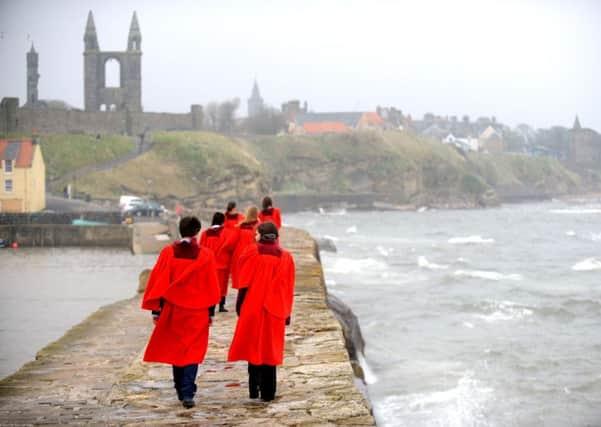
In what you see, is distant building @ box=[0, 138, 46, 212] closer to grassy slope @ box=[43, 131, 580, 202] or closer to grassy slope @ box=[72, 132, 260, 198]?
grassy slope @ box=[43, 131, 580, 202]

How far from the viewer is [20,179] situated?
163 feet

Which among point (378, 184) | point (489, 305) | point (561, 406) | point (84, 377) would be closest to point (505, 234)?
point (489, 305)

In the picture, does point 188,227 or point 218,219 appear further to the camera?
point 218,219

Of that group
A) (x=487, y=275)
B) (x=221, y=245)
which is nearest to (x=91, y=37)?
(x=487, y=275)

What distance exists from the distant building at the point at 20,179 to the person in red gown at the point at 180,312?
4139 cm

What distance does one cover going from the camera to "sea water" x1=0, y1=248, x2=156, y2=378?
54.4ft

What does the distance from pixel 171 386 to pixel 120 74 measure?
10681 centimetres

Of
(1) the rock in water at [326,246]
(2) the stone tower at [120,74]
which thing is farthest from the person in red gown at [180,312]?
(2) the stone tower at [120,74]

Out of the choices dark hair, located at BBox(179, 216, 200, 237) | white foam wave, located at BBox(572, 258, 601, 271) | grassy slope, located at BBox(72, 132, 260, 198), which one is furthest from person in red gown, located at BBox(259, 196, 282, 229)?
grassy slope, located at BBox(72, 132, 260, 198)

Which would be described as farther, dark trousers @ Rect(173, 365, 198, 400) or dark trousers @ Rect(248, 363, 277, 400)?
dark trousers @ Rect(248, 363, 277, 400)

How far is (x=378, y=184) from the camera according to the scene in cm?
14288

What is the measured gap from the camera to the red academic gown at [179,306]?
7668 mm

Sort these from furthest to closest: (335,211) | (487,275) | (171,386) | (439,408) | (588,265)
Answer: (335,211)
(588,265)
(487,275)
(439,408)
(171,386)

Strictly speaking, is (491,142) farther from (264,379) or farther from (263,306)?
(264,379)
